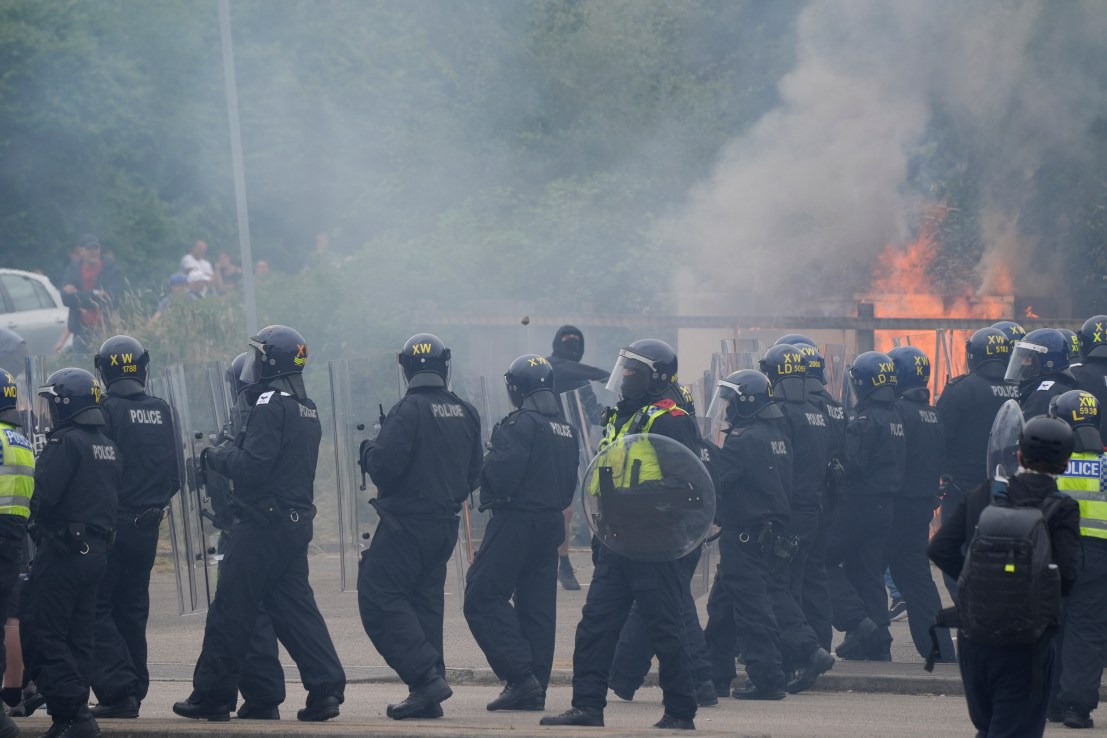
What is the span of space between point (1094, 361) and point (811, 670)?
2329 millimetres

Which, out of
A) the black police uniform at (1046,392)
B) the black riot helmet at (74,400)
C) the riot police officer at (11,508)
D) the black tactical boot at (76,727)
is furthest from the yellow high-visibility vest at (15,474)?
the black police uniform at (1046,392)

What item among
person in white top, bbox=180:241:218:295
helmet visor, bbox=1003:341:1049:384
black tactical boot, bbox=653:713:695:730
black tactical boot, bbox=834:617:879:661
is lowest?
black tactical boot, bbox=834:617:879:661

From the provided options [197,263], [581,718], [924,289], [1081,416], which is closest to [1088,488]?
[1081,416]

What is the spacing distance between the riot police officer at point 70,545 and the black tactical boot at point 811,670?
152 inches

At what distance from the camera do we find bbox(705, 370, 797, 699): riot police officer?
935 cm

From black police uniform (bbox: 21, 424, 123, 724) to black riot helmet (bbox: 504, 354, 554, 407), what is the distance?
7.40 feet

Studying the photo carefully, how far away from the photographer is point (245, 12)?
97.3 ft

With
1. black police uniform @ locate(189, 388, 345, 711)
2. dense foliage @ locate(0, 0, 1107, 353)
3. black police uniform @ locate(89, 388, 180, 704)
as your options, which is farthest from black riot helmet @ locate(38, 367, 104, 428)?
dense foliage @ locate(0, 0, 1107, 353)

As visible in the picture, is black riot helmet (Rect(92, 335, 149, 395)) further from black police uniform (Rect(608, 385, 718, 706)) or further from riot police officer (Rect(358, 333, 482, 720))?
black police uniform (Rect(608, 385, 718, 706))

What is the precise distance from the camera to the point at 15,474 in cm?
756

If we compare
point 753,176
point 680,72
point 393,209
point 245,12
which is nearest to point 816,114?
point 753,176

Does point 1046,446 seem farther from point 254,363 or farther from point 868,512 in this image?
point 868,512

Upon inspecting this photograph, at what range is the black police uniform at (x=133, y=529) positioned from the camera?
836cm

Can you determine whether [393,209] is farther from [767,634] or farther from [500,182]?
[767,634]
